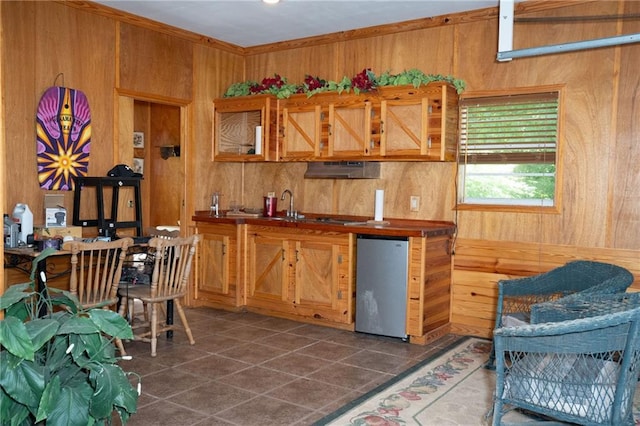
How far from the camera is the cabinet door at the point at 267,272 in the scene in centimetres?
525

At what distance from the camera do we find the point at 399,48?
5.21 metres

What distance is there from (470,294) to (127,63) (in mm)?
3674

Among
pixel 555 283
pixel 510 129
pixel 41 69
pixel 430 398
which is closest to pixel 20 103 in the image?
pixel 41 69

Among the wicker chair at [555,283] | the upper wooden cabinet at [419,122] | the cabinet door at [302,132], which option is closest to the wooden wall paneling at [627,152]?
the wicker chair at [555,283]

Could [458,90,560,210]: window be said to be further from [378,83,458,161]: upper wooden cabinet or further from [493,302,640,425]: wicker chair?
[493,302,640,425]: wicker chair

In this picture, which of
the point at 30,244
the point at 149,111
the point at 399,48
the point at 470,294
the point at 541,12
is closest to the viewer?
the point at 30,244

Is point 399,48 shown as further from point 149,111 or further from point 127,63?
point 149,111

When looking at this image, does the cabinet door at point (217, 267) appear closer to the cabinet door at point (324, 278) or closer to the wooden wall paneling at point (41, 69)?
the cabinet door at point (324, 278)

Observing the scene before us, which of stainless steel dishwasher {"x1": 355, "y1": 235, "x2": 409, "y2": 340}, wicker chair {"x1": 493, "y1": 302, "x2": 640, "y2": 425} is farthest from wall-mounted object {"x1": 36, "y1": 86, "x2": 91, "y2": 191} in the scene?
wicker chair {"x1": 493, "y1": 302, "x2": 640, "y2": 425}

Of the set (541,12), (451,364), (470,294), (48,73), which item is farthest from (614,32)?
(48,73)

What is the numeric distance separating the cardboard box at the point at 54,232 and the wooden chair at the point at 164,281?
58cm

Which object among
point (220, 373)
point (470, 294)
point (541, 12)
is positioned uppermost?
point (541, 12)

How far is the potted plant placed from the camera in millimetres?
1798

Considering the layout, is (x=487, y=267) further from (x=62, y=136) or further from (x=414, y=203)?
(x=62, y=136)
